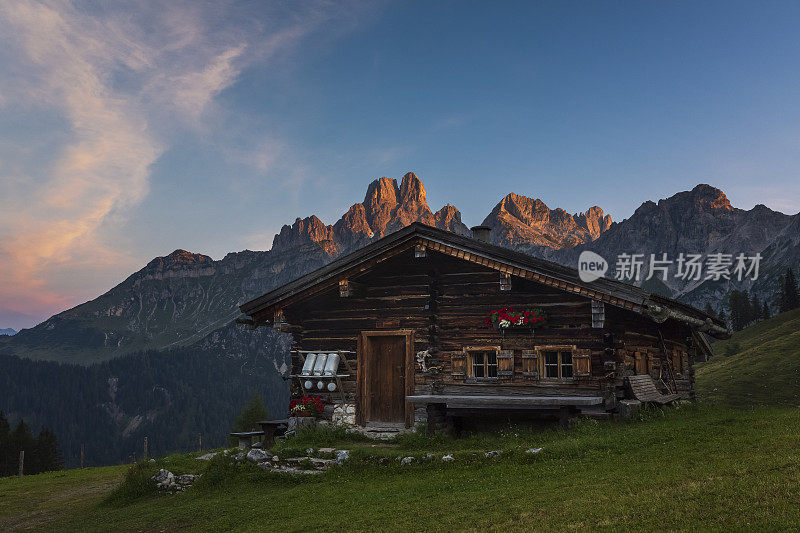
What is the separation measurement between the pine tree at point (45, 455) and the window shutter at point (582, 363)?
7513cm

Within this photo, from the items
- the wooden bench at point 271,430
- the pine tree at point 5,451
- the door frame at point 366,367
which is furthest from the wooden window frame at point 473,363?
the pine tree at point 5,451

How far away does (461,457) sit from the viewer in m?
13.0

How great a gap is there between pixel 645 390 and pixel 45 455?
7816 centimetres

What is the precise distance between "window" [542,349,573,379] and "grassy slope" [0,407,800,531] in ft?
6.49

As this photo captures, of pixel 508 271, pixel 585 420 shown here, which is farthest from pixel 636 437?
pixel 508 271

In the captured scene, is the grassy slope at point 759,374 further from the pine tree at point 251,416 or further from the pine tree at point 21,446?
the pine tree at point 21,446

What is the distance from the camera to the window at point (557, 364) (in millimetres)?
16344

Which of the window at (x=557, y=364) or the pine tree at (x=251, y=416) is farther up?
the window at (x=557, y=364)

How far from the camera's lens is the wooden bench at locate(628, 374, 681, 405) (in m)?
16.3

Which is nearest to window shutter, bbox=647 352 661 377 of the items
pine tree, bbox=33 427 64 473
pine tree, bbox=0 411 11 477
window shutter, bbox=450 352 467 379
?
window shutter, bbox=450 352 467 379

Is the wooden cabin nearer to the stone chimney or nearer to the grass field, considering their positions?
the grass field

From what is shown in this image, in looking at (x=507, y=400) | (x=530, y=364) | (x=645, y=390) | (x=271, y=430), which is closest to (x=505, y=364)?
(x=530, y=364)

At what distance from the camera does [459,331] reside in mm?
17453

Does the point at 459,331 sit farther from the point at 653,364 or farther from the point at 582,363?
the point at 653,364
